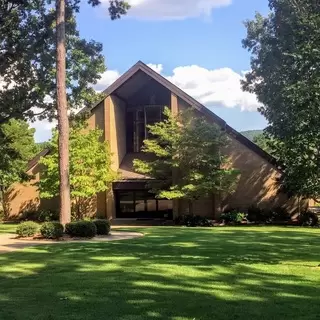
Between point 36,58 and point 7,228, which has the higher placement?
point 36,58

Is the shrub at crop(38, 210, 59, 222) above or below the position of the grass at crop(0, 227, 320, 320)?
above

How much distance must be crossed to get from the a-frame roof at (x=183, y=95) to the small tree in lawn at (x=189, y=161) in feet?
4.90

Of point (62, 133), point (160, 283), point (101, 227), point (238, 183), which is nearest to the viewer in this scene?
point (160, 283)

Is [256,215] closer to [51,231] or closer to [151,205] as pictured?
[151,205]

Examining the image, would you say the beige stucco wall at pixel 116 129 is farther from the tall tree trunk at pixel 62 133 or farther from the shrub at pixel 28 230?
the shrub at pixel 28 230

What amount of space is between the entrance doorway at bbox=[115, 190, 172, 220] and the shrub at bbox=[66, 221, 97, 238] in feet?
50.6

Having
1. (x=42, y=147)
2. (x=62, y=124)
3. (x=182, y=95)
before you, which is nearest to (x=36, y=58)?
(x=62, y=124)

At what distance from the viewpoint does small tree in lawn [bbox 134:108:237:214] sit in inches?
1225

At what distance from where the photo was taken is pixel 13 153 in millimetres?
27703

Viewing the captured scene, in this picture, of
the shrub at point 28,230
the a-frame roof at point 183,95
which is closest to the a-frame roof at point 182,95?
the a-frame roof at point 183,95

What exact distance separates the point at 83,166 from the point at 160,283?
23530 mm

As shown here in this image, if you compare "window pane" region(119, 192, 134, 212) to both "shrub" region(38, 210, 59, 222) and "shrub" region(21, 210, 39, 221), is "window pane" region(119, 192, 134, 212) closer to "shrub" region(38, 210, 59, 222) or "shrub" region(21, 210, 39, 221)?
"shrub" region(38, 210, 59, 222)

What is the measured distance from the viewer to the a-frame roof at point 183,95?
3388 cm

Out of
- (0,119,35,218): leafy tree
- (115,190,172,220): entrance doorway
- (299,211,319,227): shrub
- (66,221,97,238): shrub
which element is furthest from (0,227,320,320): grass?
(115,190,172,220): entrance doorway
